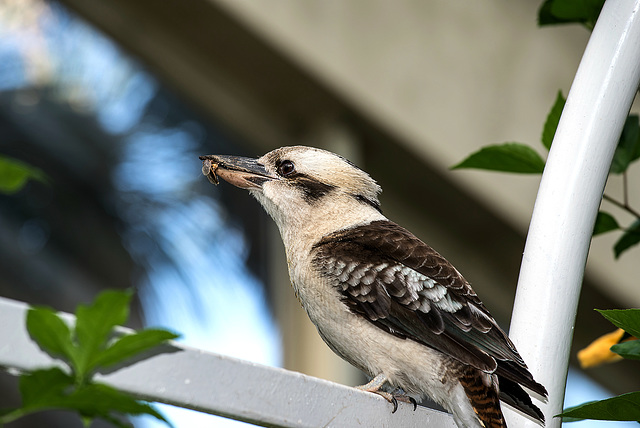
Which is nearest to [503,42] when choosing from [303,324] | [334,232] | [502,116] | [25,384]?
[502,116]

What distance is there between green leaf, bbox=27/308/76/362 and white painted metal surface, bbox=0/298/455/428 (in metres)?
0.05

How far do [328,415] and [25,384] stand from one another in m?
0.30

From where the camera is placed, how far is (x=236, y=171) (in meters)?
1.01

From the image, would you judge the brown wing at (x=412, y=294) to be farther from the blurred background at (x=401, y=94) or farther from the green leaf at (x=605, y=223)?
the blurred background at (x=401, y=94)

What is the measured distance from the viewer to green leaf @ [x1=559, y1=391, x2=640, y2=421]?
0.62 m

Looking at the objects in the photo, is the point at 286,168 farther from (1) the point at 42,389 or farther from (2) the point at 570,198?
(1) the point at 42,389

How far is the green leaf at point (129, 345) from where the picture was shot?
0.43 metres

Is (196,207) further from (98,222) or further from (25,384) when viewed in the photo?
(25,384)

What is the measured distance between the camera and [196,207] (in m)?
5.36

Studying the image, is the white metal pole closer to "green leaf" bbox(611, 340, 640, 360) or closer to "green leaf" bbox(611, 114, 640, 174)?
"green leaf" bbox(611, 340, 640, 360)

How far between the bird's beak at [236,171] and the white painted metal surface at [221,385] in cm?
38

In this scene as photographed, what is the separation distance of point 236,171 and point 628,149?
0.51 meters

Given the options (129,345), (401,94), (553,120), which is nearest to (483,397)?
(553,120)

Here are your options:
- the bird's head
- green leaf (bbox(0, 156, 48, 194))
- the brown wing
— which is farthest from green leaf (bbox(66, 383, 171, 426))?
the bird's head
